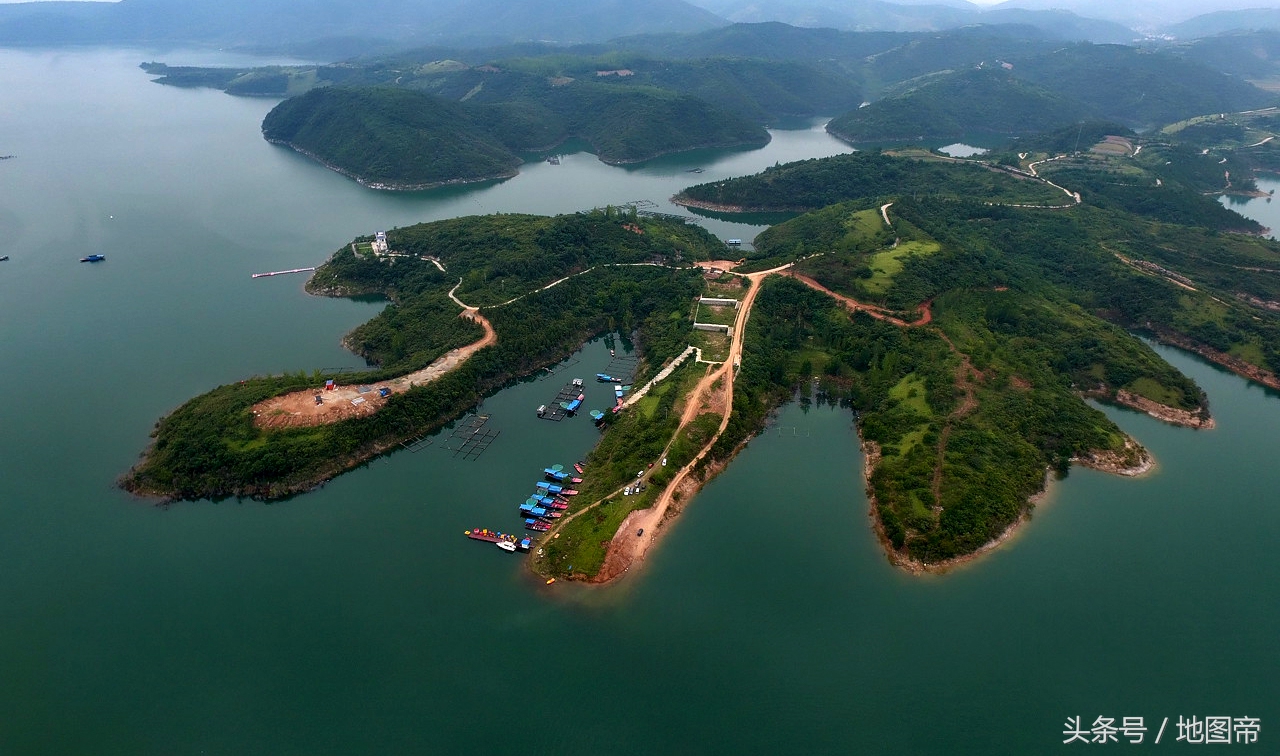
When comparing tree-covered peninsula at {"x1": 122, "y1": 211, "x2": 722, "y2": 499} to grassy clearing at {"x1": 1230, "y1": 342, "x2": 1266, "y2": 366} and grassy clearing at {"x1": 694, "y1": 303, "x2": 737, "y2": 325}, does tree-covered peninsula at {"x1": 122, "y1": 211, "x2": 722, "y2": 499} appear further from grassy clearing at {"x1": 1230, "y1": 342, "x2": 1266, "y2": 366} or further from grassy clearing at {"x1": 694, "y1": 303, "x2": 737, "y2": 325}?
grassy clearing at {"x1": 1230, "y1": 342, "x2": 1266, "y2": 366}

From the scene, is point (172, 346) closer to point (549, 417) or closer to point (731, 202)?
point (549, 417)

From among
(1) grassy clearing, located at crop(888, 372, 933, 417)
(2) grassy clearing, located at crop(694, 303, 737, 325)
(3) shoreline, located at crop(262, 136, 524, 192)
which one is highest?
(3) shoreline, located at crop(262, 136, 524, 192)

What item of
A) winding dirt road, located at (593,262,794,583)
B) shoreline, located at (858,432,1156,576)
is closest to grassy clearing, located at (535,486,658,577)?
winding dirt road, located at (593,262,794,583)

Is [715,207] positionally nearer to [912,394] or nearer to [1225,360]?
[912,394]

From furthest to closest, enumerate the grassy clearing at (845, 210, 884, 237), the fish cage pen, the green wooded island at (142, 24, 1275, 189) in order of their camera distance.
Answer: the green wooded island at (142, 24, 1275, 189), the grassy clearing at (845, 210, 884, 237), the fish cage pen

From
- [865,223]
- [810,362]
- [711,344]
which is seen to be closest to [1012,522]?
[810,362]

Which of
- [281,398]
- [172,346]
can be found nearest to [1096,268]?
[281,398]

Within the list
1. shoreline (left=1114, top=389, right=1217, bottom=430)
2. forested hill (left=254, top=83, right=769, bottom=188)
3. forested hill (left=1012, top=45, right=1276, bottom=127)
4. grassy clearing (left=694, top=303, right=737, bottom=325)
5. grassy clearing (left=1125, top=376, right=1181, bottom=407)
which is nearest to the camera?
shoreline (left=1114, top=389, right=1217, bottom=430)
